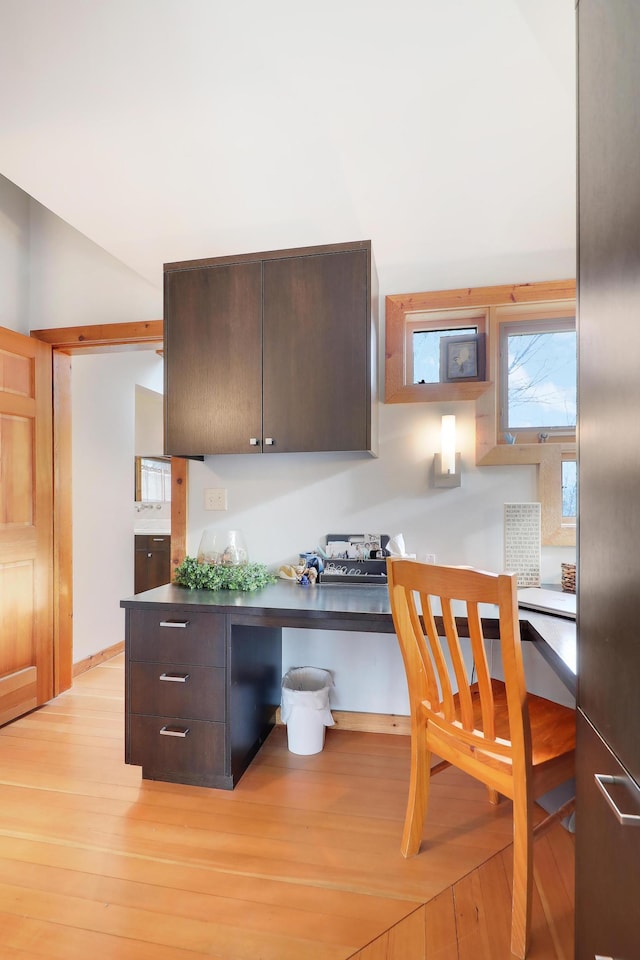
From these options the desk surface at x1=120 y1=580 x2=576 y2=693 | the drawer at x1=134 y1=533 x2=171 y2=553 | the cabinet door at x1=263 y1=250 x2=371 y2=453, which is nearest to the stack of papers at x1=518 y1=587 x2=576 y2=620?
the desk surface at x1=120 y1=580 x2=576 y2=693

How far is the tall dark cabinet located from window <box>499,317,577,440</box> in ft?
4.94

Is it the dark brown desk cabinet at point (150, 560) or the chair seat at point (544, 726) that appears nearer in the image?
the chair seat at point (544, 726)

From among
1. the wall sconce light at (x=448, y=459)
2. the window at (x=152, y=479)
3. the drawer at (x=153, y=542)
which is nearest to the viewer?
the wall sconce light at (x=448, y=459)

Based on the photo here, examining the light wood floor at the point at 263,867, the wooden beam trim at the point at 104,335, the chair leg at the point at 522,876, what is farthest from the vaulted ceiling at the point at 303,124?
the light wood floor at the point at 263,867

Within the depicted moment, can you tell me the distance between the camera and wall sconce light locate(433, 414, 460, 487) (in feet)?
7.91

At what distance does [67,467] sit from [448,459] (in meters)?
2.33

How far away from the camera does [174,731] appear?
2.05 m

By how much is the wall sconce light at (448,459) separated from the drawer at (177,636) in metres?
1.22

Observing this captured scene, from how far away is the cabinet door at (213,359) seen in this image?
7.44 ft

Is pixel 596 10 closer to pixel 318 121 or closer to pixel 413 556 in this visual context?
pixel 318 121

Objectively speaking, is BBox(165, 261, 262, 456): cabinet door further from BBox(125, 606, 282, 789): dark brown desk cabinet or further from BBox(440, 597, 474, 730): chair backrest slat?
BBox(440, 597, 474, 730): chair backrest slat

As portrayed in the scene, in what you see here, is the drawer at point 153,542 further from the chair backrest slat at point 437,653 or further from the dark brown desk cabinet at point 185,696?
the chair backrest slat at point 437,653

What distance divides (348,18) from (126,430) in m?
3.27

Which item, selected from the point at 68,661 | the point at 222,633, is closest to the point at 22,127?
the point at 222,633
